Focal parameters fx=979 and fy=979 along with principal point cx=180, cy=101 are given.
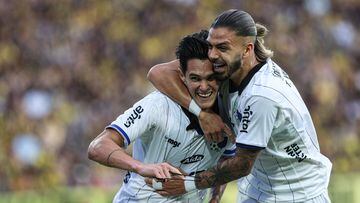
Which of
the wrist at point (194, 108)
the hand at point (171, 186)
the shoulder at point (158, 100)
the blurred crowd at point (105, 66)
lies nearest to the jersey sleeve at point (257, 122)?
the wrist at point (194, 108)

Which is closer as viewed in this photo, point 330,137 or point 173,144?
point 173,144

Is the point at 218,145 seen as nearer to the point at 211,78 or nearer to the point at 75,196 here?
the point at 211,78

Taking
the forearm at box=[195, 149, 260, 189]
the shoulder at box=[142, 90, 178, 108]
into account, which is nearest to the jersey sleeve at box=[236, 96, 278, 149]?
the forearm at box=[195, 149, 260, 189]

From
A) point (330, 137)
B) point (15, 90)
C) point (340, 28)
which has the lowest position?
point (330, 137)

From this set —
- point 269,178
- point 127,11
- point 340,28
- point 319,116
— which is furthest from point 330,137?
point 269,178

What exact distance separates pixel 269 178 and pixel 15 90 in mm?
9800

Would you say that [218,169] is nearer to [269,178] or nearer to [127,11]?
[269,178]

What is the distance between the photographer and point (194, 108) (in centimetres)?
695

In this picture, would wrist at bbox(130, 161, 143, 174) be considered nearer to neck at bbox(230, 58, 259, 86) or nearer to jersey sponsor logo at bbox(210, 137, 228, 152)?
jersey sponsor logo at bbox(210, 137, 228, 152)

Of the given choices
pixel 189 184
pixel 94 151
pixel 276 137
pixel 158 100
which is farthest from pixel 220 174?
pixel 94 151

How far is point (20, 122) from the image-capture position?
15.5 m

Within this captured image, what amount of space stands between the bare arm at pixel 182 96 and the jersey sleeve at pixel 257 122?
15.1 inches

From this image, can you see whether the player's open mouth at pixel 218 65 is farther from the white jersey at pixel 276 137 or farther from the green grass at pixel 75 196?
the green grass at pixel 75 196

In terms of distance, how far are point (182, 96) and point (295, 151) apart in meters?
0.89
